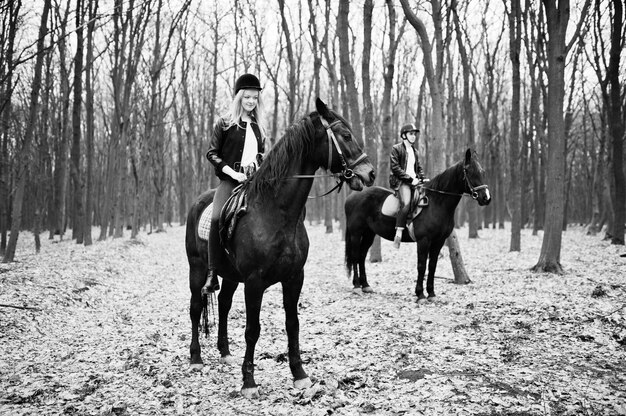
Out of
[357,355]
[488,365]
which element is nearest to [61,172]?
[357,355]

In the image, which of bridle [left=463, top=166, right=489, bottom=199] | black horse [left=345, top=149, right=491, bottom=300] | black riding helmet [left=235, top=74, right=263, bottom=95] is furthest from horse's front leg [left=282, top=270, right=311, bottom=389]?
bridle [left=463, top=166, right=489, bottom=199]

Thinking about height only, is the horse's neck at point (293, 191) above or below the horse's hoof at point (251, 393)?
above

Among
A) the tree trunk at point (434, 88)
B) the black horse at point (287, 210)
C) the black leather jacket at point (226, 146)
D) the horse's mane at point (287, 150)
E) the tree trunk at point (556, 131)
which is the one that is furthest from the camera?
the tree trunk at point (434, 88)

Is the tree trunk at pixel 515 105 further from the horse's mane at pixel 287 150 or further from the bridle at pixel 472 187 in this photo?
the horse's mane at pixel 287 150

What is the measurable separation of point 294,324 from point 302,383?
1.99 feet

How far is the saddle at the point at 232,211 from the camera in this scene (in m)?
4.50

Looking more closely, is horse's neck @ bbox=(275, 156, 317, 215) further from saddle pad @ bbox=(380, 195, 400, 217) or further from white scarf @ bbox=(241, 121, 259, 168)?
saddle pad @ bbox=(380, 195, 400, 217)

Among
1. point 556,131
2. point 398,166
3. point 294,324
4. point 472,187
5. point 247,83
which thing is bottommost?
point 294,324

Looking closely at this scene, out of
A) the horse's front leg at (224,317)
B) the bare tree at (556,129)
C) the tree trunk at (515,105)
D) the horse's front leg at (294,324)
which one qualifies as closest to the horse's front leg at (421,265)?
the bare tree at (556,129)

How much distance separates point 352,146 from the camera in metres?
4.20

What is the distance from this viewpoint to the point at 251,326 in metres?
4.36

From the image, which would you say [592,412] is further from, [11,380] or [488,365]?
[11,380]

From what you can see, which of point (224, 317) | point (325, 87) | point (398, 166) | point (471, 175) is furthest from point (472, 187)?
point (325, 87)

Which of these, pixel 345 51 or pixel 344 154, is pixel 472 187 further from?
pixel 345 51
